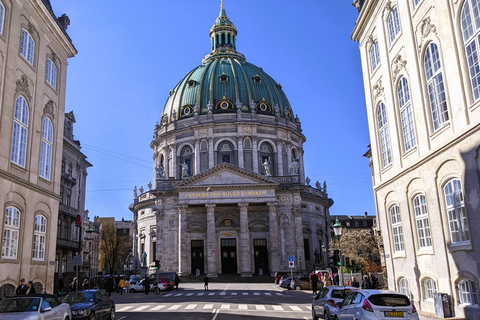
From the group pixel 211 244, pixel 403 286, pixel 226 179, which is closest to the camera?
pixel 403 286

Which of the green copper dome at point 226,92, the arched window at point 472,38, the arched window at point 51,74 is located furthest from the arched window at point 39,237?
the green copper dome at point 226,92

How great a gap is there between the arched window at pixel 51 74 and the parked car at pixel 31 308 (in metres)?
15.8

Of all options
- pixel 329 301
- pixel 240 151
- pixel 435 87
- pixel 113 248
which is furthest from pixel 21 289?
pixel 113 248

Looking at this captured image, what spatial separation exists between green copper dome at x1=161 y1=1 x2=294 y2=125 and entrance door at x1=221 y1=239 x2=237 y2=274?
68.9ft

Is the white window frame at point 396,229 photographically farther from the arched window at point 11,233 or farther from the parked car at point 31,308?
the arched window at point 11,233

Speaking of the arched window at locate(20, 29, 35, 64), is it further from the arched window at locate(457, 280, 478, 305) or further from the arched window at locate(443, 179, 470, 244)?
the arched window at locate(457, 280, 478, 305)

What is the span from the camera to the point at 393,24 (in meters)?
22.2

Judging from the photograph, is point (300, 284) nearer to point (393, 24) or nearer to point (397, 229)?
point (397, 229)

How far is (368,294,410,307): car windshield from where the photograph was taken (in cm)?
1248

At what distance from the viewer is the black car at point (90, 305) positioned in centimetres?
1528

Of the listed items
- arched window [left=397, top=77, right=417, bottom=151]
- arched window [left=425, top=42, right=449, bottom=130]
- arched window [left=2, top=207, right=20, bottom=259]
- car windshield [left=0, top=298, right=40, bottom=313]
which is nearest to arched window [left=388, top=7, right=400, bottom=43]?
arched window [left=397, top=77, right=417, bottom=151]

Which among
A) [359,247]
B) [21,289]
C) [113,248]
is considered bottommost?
[21,289]

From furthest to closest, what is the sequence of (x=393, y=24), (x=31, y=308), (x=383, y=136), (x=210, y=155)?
1. (x=210, y=155)
2. (x=383, y=136)
3. (x=393, y=24)
4. (x=31, y=308)

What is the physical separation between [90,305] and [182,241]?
3951cm
